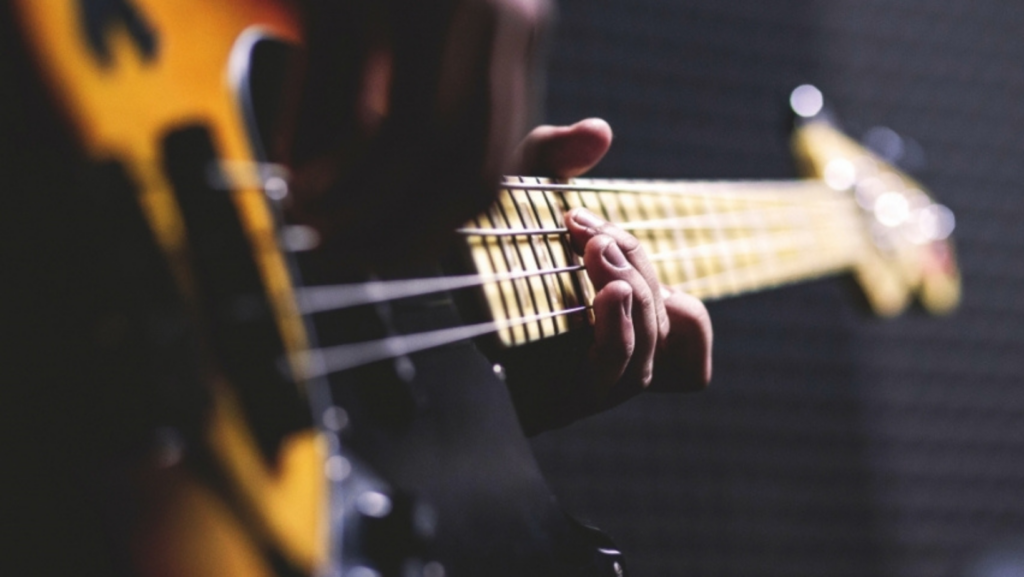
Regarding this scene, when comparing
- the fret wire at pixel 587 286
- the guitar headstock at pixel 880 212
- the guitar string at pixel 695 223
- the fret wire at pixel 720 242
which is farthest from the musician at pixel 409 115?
the guitar headstock at pixel 880 212

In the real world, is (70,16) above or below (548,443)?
below

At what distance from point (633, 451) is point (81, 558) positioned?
1.43m

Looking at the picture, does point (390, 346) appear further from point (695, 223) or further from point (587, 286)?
point (695, 223)

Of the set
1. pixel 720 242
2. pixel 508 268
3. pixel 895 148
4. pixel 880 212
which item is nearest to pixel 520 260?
pixel 508 268

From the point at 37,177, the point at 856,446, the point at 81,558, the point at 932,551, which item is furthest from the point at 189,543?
the point at 932,551

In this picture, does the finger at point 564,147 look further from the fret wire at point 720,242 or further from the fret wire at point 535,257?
the fret wire at point 720,242

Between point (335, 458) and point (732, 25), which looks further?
point (732, 25)

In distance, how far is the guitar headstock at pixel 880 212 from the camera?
4.35ft

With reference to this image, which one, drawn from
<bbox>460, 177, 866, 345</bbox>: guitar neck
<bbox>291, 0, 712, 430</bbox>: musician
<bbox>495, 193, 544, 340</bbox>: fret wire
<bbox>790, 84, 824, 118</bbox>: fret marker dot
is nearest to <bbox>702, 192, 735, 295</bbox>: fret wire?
<bbox>460, 177, 866, 345</bbox>: guitar neck

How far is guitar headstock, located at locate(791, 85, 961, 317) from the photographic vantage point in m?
1.33

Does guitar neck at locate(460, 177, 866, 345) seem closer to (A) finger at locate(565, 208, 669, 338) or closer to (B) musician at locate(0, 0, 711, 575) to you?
(A) finger at locate(565, 208, 669, 338)

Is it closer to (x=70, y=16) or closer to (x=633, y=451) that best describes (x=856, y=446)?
(x=633, y=451)

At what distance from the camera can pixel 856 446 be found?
192cm

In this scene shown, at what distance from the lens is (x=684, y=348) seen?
715mm
